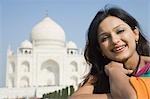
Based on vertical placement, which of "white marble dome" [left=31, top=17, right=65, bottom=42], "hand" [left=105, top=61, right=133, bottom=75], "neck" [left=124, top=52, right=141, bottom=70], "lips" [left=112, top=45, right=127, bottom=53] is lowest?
"hand" [left=105, top=61, right=133, bottom=75]

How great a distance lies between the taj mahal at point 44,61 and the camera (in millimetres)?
24438

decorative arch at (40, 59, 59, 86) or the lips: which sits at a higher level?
decorative arch at (40, 59, 59, 86)

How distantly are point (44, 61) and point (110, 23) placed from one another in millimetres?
23687

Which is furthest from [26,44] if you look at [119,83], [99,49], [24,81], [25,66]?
[119,83]

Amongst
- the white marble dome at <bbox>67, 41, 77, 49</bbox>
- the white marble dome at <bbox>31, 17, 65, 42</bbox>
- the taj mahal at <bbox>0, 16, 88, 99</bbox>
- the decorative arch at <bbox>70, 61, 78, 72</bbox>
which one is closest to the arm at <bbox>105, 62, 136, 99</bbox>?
the taj mahal at <bbox>0, 16, 88, 99</bbox>

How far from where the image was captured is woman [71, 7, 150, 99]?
993mm

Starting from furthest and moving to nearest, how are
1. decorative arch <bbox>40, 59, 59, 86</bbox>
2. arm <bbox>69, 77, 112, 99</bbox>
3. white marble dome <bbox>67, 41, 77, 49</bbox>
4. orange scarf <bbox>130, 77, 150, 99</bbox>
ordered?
1. white marble dome <bbox>67, 41, 77, 49</bbox>
2. decorative arch <bbox>40, 59, 59, 86</bbox>
3. arm <bbox>69, 77, 112, 99</bbox>
4. orange scarf <bbox>130, 77, 150, 99</bbox>

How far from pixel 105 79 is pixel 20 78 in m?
24.4

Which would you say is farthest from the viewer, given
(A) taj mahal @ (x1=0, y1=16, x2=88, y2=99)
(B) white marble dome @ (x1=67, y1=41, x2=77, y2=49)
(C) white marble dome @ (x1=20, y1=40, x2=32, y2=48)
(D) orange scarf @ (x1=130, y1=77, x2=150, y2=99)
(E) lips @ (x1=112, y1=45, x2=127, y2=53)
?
(B) white marble dome @ (x1=67, y1=41, x2=77, y2=49)

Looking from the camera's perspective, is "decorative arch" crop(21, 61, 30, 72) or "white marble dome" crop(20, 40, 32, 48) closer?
"decorative arch" crop(21, 61, 30, 72)

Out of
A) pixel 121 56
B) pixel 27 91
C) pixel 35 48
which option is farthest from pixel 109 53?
pixel 35 48

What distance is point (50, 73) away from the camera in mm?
25438

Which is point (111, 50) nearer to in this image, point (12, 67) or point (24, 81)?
point (24, 81)

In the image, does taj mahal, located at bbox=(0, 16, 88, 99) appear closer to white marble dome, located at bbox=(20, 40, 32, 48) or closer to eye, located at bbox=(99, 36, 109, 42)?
white marble dome, located at bbox=(20, 40, 32, 48)
